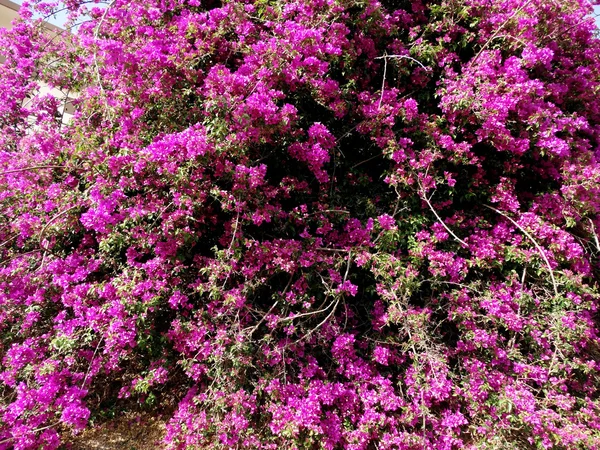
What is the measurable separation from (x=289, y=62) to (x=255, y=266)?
1520mm

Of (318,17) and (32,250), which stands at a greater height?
(318,17)

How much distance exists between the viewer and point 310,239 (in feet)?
8.66

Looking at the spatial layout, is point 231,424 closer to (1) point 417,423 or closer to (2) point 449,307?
(1) point 417,423

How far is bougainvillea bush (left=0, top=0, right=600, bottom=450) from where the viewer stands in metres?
2.36

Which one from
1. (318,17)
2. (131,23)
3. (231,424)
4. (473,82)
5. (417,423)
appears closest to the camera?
(231,424)

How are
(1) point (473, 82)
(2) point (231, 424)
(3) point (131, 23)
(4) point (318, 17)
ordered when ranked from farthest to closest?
(3) point (131, 23), (1) point (473, 82), (4) point (318, 17), (2) point (231, 424)

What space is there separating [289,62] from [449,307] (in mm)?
2257

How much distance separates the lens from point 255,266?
8.29 feet

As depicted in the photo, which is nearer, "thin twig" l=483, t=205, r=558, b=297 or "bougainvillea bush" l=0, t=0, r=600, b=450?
"bougainvillea bush" l=0, t=0, r=600, b=450

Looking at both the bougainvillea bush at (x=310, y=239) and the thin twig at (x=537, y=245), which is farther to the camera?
the thin twig at (x=537, y=245)

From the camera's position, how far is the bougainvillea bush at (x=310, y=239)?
2.36 m

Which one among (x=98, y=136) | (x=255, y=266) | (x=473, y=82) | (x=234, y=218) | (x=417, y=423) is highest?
(x=473, y=82)

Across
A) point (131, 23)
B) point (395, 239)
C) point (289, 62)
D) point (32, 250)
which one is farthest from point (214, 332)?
point (131, 23)

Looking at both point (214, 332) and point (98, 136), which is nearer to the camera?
point (214, 332)
